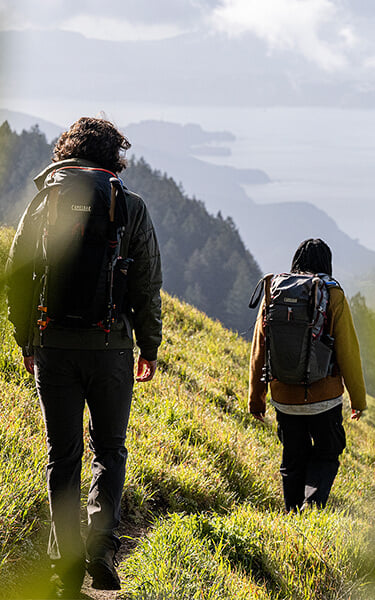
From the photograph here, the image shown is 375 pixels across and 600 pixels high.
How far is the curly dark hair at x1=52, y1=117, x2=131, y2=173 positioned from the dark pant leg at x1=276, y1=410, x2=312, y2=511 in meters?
2.74

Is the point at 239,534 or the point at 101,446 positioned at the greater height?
the point at 101,446

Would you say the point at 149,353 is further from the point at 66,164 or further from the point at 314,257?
the point at 314,257

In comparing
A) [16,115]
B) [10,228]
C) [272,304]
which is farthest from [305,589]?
Answer: [10,228]

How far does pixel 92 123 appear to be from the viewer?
322 cm

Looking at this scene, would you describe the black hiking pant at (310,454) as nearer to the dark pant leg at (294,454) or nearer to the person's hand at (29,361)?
the dark pant leg at (294,454)

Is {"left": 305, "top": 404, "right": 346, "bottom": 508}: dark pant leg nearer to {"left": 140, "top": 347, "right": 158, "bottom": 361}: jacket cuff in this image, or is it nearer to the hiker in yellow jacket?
the hiker in yellow jacket

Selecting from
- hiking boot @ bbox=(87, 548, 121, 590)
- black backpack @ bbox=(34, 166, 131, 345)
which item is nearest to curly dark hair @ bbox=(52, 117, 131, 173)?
black backpack @ bbox=(34, 166, 131, 345)

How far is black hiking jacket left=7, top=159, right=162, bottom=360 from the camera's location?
304 centimetres

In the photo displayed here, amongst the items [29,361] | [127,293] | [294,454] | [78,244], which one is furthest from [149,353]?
[294,454]

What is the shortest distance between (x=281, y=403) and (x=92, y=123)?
2.80 metres

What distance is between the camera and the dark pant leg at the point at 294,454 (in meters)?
5.04

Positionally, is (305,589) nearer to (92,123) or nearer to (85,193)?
(85,193)

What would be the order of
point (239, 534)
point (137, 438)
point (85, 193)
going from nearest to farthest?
1. point (85, 193)
2. point (239, 534)
3. point (137, 438)

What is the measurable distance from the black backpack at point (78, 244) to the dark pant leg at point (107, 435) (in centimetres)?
31
